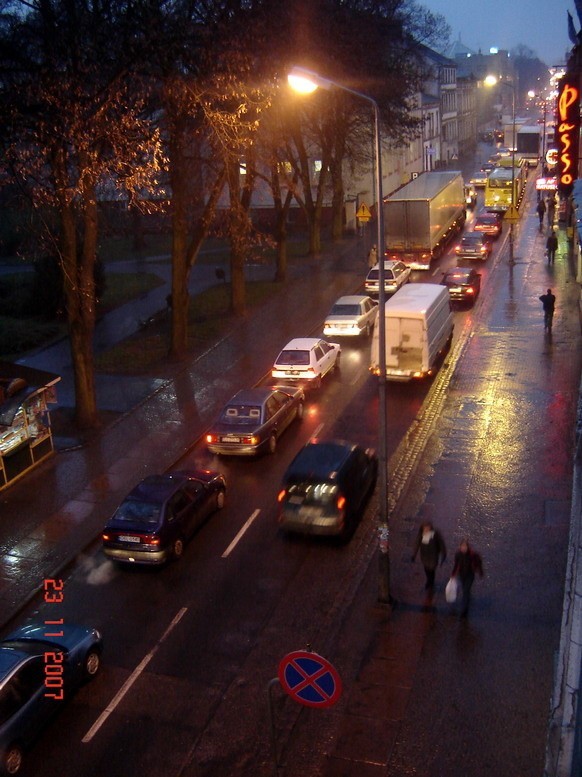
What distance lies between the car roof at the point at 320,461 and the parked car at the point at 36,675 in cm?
511

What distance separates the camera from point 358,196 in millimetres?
55500

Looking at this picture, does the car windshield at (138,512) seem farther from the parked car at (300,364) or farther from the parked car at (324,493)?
the parked car at (300,364)

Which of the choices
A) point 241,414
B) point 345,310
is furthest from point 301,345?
point 345,310

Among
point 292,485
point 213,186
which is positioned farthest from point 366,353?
point 292,485

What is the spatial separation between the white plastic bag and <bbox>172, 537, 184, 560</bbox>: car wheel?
5.10m

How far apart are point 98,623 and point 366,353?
16.9 m

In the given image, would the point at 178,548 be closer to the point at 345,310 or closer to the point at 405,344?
the point at 405,344

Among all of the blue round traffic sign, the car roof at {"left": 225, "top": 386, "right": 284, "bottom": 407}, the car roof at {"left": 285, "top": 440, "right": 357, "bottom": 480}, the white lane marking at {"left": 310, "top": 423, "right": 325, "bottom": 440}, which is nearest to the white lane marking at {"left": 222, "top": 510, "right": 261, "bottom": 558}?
the car roof at {"left": 285, "top": 440, "right": 357, "bottom": 480}

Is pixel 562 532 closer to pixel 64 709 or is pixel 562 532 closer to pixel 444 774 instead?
pixel 444 774

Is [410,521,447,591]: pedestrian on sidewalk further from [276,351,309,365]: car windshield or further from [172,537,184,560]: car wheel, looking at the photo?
[276,351,309,365]: car windshield

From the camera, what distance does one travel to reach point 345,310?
3017 centimetres

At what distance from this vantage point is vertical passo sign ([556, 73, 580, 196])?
21.9 meters

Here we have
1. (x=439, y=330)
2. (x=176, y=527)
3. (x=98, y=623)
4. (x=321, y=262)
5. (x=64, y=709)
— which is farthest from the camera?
(x=321, y=262)

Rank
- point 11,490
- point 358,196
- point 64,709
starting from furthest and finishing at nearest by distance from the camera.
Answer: point 358,196
point 11,490
point 64,709
